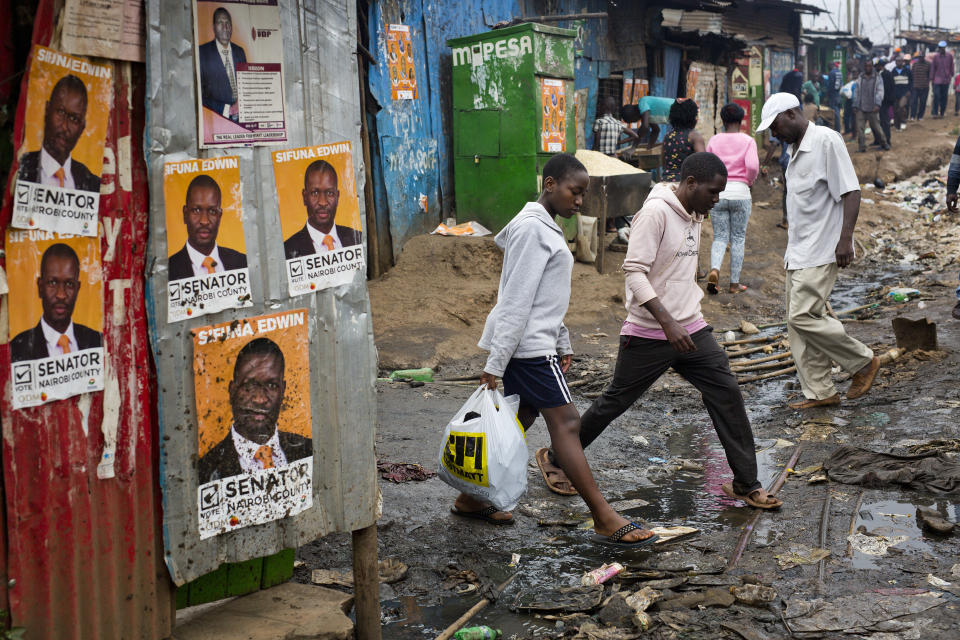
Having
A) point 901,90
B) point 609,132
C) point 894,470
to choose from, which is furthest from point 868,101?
point 894,470

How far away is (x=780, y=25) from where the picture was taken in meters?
23.8

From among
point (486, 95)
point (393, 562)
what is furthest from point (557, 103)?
point (393, 562)

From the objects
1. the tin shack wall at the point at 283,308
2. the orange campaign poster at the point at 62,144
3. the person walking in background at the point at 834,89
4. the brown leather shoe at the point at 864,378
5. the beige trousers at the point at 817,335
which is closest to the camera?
the orange campaign poster at the point at 62,144

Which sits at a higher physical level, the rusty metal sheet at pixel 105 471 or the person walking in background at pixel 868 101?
the person walking in background at pixel 868 101

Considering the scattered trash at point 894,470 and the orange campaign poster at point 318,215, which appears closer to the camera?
the orange campaign poster at point 318,215

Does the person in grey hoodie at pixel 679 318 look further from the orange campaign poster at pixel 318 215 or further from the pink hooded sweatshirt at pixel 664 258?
the orange campaign poster at pixel 318 215

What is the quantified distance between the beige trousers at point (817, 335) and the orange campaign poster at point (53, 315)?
4802mm

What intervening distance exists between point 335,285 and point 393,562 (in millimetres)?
1619

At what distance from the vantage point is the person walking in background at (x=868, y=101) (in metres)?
21.1

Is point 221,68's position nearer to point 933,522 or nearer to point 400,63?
point 933,522

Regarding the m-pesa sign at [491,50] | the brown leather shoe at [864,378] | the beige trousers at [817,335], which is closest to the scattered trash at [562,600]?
the beige trousers at [817,335]

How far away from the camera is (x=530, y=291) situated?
155 inches

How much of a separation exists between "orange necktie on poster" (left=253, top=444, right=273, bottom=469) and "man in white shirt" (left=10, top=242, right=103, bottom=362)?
62 cm

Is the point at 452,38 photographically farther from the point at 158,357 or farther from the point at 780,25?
the point at 780,25
